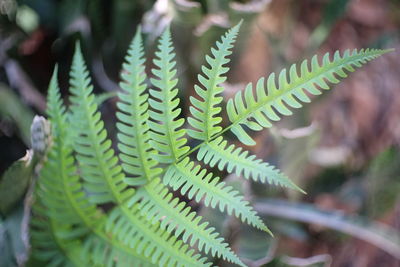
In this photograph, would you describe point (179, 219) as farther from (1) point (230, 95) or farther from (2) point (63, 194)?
(1) point (230, 95)

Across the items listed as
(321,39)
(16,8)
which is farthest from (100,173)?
(321,39)

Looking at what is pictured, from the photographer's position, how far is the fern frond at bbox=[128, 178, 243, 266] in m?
0.53

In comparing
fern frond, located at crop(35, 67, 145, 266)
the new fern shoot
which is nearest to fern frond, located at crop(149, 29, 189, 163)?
the new fern shoot

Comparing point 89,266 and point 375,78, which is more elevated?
point 375,78

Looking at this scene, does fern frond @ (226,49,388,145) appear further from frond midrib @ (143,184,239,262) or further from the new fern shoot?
frond midrib @ (143,184,239,262)

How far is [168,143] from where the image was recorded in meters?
0.57

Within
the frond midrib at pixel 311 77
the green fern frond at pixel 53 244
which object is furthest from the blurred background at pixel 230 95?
the frond midrib at pixel 311 77

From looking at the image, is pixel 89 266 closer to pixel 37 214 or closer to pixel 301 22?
pixel 37 214

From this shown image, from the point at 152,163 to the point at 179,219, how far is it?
0.26ft

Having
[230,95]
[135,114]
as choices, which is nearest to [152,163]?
[135,114]

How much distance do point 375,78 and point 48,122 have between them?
3.70 feet

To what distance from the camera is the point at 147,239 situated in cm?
59

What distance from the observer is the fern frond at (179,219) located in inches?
20.9

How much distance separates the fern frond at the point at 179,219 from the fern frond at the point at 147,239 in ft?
0.04
